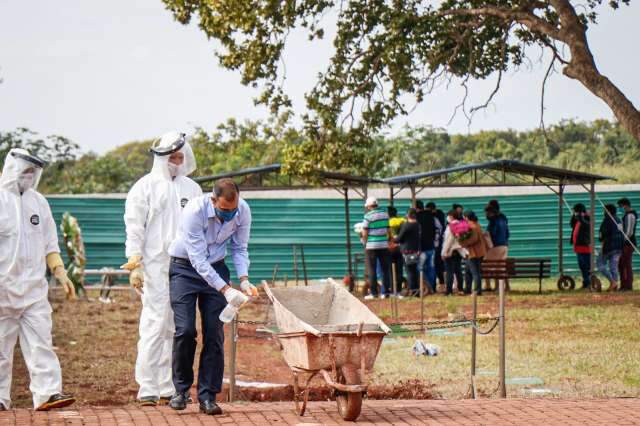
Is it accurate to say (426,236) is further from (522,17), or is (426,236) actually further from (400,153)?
(400,153)

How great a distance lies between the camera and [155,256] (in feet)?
34.4

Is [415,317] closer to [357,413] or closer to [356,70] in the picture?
[356,70]

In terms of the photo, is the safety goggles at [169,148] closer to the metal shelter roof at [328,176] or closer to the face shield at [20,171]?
the face shield at [20,171]

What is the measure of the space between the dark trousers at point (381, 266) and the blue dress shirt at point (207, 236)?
1477 centimetres

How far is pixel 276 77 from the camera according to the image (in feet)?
77.1

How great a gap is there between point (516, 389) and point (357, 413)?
3705 mm

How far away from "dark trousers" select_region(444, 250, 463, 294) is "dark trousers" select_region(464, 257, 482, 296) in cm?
21

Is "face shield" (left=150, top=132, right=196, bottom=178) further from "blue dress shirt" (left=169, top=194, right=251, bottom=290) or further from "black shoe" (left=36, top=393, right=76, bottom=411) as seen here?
"black shoe" (left=36, top=393, right=76, bottom=411)

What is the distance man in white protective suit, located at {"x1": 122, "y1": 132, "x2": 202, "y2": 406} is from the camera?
1035 cm

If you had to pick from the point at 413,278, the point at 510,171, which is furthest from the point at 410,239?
the point at 510,171

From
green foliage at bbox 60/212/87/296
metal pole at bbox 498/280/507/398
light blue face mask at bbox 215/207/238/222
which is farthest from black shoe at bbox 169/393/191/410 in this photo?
green foliage at bbox 60/212/87/296

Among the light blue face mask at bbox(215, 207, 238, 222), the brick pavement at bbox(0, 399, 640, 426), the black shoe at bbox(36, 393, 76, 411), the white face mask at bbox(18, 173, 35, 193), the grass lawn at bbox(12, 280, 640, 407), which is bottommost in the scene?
the grass lawn at bbox(12, 280, 640, 407)

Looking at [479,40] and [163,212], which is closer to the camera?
[163,212]

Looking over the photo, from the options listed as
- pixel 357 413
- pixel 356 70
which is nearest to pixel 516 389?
pixel 357 413
